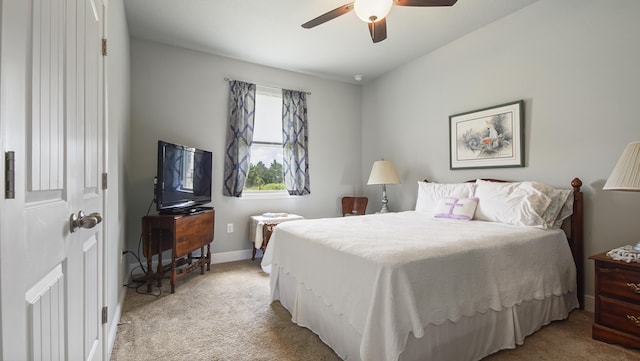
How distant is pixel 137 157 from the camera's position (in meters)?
3.37

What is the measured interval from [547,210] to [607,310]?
0.76 metres

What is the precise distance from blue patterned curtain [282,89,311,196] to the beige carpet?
74.2 inches

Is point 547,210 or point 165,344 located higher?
point 547,210

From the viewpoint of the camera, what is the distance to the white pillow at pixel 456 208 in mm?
2764

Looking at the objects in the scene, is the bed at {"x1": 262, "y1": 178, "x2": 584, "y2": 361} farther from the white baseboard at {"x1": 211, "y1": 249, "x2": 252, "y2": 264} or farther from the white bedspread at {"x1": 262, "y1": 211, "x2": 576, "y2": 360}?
the white baseboard at {"x1": 211, "y1": 249, "x2": 252, "y2": 264}

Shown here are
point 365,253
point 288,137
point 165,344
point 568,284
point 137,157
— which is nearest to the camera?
point 365,253

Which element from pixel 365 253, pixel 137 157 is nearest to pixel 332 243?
pixel 365 253

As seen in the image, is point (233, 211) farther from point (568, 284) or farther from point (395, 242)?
point (568, 284)

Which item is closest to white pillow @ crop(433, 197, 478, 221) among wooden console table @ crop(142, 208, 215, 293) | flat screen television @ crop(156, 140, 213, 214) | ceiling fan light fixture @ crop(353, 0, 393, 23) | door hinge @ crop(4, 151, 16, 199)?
ceiling fan light fixture @ crop(353, 0, 393, 23)

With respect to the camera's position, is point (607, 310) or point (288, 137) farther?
point (288, 137)

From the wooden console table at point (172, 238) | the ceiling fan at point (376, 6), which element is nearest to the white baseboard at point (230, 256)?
the wooden console table at point (172, 238)

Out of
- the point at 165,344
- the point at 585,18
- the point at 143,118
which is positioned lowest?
the point at 165,344

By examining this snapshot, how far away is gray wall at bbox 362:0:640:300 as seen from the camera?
2.26m

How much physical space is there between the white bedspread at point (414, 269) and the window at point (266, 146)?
186 centimetres
